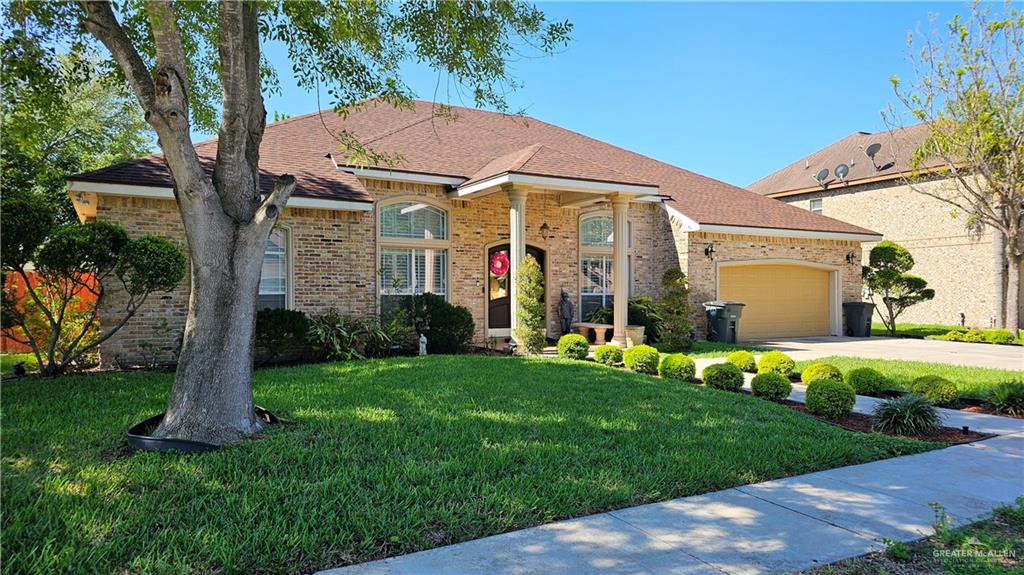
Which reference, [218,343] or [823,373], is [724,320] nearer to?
[823,373]

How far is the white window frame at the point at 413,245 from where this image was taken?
41.4ft

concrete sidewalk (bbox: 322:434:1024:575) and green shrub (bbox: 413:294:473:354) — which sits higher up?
green shrub (bbox: 413:294:473:354)

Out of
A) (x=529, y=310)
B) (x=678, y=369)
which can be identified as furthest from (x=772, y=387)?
(x=529, y=310)

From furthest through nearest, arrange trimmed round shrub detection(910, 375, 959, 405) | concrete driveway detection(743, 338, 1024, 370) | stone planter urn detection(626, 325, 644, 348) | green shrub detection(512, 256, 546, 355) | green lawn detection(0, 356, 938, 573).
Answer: stone planter urn detection(626, 325, 644, 348), concrete driveway detection(743, 338, 1024, 370), green shrub detection(512, 256, 546, 355), trimmed round shrub detection(910, 375, 959, 405), green lawn detection(0, 356, 938, 573)

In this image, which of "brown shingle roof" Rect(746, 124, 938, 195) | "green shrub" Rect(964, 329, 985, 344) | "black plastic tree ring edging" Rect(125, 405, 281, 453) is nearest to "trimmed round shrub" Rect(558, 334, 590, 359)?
"black plastic tree ring edging" Rect(125, 405, 281, 453)

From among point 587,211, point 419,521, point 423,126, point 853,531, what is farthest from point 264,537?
point 423,126

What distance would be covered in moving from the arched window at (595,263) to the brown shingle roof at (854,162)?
14041mm

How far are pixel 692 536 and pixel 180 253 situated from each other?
8.72m

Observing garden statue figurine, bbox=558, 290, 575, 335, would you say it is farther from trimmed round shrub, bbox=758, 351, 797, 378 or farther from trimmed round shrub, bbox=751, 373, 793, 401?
trimmed round shrub, bbox=751, 373, 793, 401

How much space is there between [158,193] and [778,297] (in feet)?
54.2

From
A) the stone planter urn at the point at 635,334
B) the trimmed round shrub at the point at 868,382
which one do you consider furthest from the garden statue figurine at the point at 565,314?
the trimmed round shrub at the point at 868,382

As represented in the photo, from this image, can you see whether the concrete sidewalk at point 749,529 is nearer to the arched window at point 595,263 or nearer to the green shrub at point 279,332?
the green shrub at point 279,332

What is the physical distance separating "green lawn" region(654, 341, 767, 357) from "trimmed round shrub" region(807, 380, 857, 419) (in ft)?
18.5

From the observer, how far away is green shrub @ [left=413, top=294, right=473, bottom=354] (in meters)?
11.8
